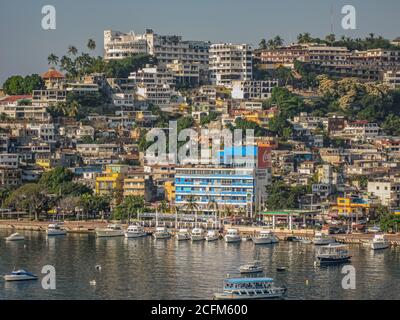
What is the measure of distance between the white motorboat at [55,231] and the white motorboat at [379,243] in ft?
31.8

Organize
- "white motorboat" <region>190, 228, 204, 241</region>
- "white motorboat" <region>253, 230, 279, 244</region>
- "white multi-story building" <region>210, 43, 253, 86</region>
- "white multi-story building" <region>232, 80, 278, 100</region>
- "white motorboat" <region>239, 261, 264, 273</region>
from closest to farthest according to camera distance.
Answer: "white motorboat" <region>239, 261, 264, 273</region> < "white motorboat" <region>253, 230, 279, 244</region> < "white motorboat" <region>190, 228, 204, 241</region> < "white multi-story building" <region>232, 80, 278, 100</region> < "white multi-story building" <region>210, 43, 253, 86</region>

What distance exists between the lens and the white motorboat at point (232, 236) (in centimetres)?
3653

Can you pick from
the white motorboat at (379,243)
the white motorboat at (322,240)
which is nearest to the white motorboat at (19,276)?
the white motorboat at (322,240)

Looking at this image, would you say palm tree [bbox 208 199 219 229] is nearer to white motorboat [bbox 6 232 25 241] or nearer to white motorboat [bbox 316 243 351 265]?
white motorboat [bbox 6 232 25 241]

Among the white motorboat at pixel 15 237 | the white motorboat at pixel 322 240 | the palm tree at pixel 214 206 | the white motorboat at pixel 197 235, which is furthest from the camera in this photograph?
the palm tree at pixel 214 206

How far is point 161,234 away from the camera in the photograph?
37.9m

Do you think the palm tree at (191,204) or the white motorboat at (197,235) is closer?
the white motorboat at (197,235)

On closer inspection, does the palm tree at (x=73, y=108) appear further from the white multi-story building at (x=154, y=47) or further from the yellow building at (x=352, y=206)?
the yellow building at (x=352, y=206)

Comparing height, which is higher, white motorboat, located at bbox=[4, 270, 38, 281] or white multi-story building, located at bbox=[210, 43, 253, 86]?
white multi-story building, located at bbox=[210, 43, 253, 86]

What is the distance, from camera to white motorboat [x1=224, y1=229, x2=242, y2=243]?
36.5 m

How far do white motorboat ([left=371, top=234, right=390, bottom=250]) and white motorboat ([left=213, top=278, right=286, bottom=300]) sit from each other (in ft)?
26.3

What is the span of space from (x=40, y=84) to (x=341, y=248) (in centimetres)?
2674

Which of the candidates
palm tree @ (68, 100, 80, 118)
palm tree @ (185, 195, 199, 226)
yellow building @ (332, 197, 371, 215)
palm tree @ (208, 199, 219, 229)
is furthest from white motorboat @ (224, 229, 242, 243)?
palm tree @ (68, 100, 80, 118)
